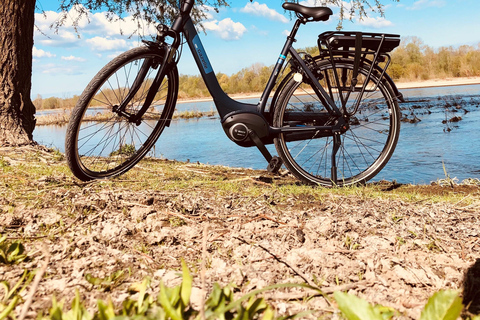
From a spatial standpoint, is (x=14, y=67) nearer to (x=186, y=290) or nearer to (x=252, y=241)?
(x=252, y=241)

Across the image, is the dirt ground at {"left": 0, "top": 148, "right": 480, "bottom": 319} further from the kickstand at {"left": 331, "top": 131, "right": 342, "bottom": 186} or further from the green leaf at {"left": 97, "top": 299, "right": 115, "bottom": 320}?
the kickstand at {"left": 331, "top": 131, "right": 342, "bottom": 186}

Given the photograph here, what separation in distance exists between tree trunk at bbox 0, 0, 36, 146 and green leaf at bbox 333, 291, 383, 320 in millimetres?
4959

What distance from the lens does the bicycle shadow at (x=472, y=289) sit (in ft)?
4.57

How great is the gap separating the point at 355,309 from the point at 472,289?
0.81 m

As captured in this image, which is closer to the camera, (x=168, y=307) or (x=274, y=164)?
(x=168, y=307)

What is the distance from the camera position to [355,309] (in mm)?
975

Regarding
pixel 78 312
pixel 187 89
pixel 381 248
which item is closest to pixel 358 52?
Answer: pixel 381 248

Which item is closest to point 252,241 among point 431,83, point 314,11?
point 314,11

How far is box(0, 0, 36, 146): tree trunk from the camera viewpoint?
190 inches

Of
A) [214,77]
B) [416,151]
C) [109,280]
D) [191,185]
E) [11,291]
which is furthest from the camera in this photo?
[416,151]

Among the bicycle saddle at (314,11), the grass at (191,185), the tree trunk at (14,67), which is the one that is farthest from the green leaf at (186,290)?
the tree trunk at (14,67)

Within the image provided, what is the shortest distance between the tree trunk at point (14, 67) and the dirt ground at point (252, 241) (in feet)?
8.00

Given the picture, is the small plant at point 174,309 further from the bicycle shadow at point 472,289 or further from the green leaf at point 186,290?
the bicycle shadow at point 472,289

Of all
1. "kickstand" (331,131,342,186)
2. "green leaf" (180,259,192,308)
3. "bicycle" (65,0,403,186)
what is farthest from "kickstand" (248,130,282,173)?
"green leaf" (180,259,192,308)
